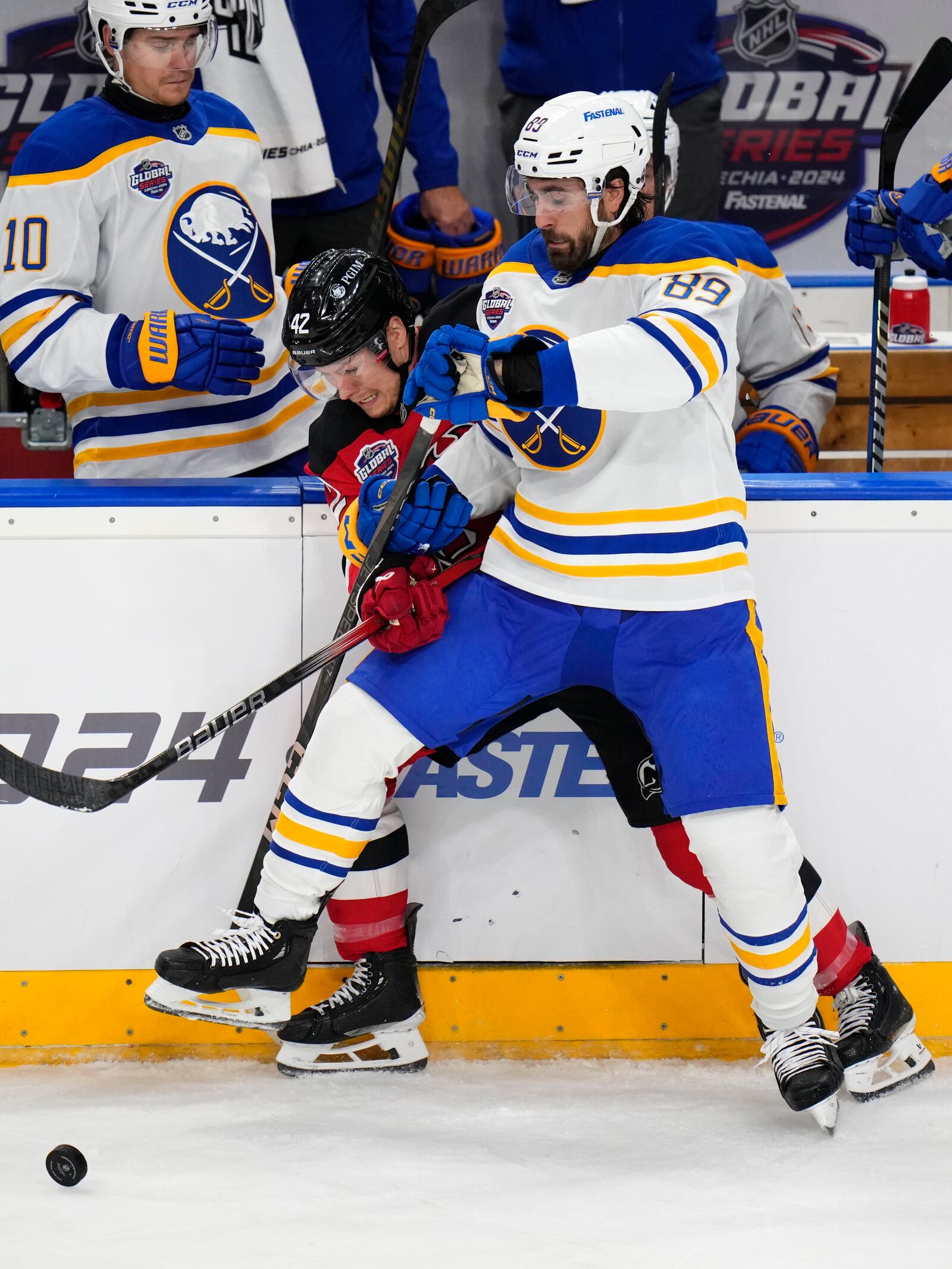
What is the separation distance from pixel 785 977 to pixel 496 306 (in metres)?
0.94

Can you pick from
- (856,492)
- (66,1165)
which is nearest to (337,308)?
(856,492)

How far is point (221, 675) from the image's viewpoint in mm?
2205

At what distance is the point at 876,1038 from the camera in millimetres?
2096

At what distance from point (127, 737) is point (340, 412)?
21.9 inches

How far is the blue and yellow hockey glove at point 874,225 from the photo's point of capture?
239cm

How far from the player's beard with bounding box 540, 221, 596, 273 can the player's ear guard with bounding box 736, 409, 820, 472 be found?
804mm

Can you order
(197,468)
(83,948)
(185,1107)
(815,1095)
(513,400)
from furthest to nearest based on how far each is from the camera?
(197,468) → (83,948) → (185,1107) → (815,1095) → (513,400)

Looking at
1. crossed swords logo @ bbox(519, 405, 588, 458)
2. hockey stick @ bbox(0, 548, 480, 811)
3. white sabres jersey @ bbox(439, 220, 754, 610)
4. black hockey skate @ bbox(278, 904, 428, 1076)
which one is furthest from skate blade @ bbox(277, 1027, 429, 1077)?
crossed swords logo @ bbox(519, 405, 588, 458)

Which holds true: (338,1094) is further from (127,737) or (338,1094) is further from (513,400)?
(513,400)

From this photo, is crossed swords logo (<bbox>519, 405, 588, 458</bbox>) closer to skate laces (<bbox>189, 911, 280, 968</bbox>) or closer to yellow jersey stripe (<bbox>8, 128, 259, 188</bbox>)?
skate laces (<bbox>189, 911, 280, 968</bbox>)

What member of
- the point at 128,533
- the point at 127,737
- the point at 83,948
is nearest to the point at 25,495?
the point at 128,533

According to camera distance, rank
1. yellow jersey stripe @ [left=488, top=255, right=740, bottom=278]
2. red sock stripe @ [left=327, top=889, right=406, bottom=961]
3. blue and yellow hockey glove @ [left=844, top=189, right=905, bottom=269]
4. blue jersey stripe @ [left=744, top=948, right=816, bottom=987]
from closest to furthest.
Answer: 1. yellow jersey stripe @ [left=488, top=255, right=740, bottom=278]
2. blue jersey stripe @ [left=744, top=948, right=816, bottom=987]
3. red sock stripe @ [left=327, top=889, right=406, bottom=961]
4. blue and yellow hockey glove @ [left=844, top=189, right=905, bottom=269]

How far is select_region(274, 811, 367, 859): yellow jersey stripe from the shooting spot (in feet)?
6.44

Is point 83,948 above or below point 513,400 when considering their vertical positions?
below
